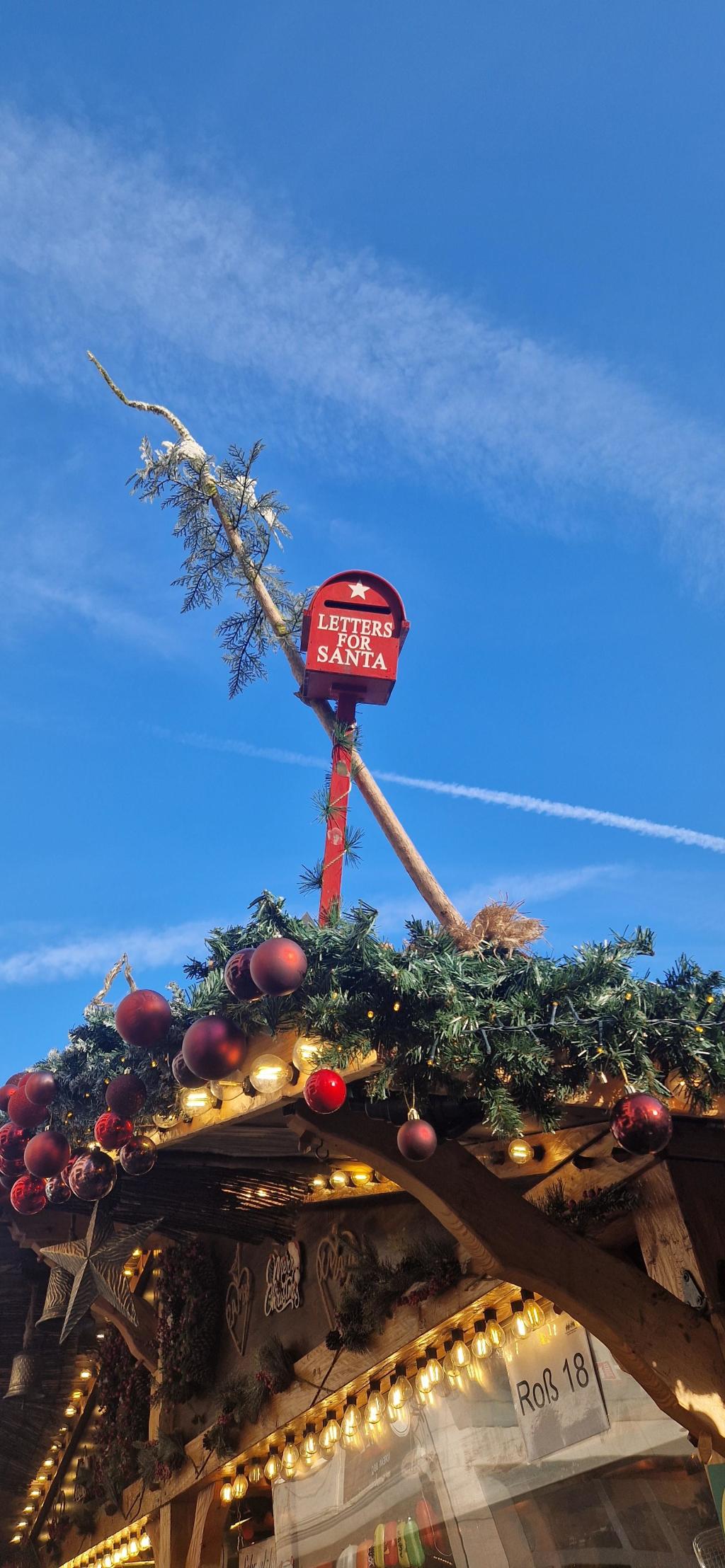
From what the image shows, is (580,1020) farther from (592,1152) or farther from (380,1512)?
(380,1512)

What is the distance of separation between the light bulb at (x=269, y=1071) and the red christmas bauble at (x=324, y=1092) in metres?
0.32

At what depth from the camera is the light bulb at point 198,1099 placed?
12.0 ft

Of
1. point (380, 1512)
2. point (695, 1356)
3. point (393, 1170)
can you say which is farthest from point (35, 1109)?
point (380, 1512)

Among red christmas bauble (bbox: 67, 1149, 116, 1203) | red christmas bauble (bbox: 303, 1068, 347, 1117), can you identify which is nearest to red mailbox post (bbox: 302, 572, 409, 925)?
red christmas bauble (bbox: 67, 1149, 116, 1203)

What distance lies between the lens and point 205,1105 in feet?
12.3

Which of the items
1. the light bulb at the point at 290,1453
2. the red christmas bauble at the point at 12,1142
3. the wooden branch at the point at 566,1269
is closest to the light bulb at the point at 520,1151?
the wooden branch at the point at 566,1269

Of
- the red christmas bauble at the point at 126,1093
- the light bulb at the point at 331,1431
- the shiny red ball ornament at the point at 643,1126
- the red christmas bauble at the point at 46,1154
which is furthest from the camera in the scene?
the light bulb at the point at 331,1431

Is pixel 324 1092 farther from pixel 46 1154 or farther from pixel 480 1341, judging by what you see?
pixel 480 1341

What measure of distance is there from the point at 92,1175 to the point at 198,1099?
62cm

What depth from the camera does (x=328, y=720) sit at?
219 inches

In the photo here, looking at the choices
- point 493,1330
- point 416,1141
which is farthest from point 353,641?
point 493,1330

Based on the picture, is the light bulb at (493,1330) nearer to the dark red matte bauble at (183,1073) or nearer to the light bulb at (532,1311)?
the light bulb at (532,1311)

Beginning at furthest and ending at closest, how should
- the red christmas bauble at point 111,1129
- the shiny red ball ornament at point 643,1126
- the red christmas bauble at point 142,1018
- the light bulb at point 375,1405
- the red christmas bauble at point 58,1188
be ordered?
the light bulb at point 375,1405 < the red christmas bauble at point 58,1188 < the red christmas bauble at point 111,1129 < the red christmas bauble at point 142,1018 < the shiny red ball ornament at point 643,1126

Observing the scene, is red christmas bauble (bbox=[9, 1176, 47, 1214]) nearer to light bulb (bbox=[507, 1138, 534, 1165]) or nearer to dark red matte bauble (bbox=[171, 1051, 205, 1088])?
dark red matte bauble (bbox=[171, 1051, 205, 1088])
